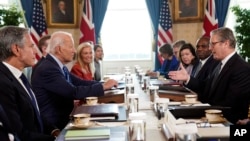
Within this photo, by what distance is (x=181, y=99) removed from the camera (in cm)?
332

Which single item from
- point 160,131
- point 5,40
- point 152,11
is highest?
point 152,11

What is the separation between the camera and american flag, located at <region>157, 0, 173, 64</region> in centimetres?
955

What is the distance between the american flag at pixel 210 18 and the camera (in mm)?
9156

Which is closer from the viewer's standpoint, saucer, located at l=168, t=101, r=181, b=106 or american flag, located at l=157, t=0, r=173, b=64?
saucer, located at l=168, t=101, r=181, b=106

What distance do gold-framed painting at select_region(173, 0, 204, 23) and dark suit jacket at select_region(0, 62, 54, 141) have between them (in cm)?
759

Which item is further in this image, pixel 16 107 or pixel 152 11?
pixel 152 11

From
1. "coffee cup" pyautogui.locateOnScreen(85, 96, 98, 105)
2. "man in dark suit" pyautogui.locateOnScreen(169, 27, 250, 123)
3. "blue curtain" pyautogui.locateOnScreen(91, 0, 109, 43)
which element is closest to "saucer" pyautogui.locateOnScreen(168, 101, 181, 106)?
"man in dark suit" pyautogui.locateOnScreen(169, 27, 250, 123)

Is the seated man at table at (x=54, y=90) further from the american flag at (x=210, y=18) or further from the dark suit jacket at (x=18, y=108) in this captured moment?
the american flag at (x=210, y=18)

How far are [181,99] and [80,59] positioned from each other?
8.41ft

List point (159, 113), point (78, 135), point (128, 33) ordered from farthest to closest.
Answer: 1. point (128, 33)
2. point (159, 113)
3. point (78, 135)

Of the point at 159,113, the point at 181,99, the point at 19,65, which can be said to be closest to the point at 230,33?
the point at 181,99

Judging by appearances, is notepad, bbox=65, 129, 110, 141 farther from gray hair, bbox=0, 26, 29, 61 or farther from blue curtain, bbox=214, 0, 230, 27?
blue curtain, bbox=214, 0, 230, 27

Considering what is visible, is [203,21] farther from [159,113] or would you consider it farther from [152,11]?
[159,113]

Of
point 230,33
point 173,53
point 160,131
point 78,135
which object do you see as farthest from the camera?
point 173,53
